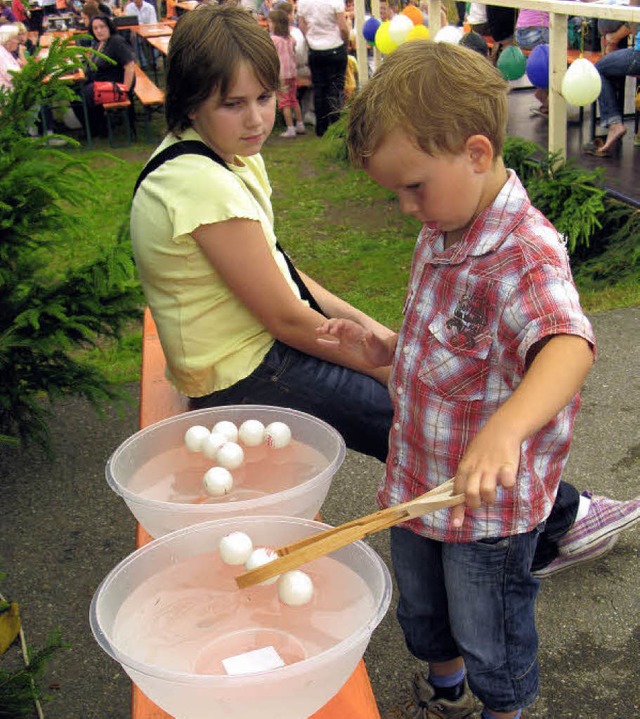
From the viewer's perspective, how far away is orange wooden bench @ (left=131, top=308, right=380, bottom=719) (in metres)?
1.46

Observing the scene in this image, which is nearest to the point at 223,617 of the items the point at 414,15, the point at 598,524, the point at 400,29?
the point at 598,524

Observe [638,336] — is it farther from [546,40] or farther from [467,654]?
[546,40]

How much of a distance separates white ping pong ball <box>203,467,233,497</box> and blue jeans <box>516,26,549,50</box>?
19.3 feet

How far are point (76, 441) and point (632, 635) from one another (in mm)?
2199

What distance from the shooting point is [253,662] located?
1341mm

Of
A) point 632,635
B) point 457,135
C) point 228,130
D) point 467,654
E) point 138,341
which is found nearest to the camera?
point 457,135

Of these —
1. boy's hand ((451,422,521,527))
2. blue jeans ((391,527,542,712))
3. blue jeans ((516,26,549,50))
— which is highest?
blue jeans ((516,26,549,50))

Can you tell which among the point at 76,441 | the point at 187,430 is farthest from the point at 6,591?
the point at 187,430

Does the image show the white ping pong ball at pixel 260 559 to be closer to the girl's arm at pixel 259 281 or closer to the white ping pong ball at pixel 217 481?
the white ping pong ball at pixel 217 481

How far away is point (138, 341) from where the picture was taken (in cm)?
467

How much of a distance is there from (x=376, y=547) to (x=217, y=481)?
4.01ft

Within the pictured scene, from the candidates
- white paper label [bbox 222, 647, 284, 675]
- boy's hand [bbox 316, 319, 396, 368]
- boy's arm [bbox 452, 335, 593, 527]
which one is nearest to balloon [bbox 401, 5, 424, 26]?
boy's hand [bbox 316, 319, 396, 368]

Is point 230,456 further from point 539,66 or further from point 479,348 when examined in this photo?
point 539,66

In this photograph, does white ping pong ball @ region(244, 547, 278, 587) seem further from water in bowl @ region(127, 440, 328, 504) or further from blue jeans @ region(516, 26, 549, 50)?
blue jeans @ region(516, 26, 549, 50)
